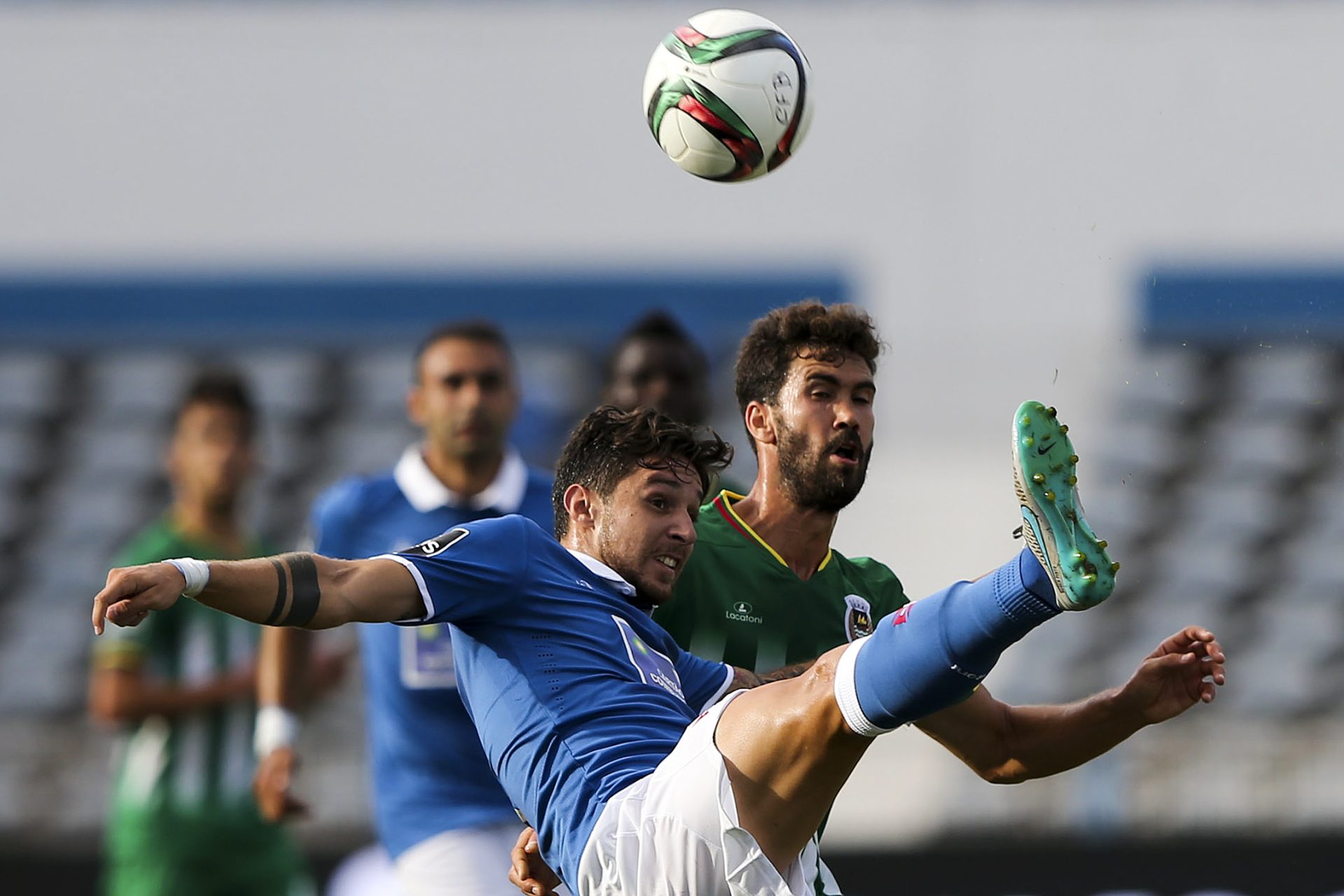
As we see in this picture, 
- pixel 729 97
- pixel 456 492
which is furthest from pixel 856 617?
pixel 456 492

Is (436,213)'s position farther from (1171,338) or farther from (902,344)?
(1171,338)

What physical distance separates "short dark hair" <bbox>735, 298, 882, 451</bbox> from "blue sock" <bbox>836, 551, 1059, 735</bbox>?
1.00 metres

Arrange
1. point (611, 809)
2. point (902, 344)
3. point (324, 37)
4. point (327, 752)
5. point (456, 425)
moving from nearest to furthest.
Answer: point (611, 809) < point (456, 425) < point (327, 752) < point (902, 344) < point (324, 37)

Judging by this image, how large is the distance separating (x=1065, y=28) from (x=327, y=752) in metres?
7.51

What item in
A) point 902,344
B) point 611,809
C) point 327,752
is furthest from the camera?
point 902,344

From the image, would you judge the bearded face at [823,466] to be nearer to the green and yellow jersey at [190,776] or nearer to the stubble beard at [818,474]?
the stubble beard at [818,474]

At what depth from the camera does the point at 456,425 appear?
19.6 ft

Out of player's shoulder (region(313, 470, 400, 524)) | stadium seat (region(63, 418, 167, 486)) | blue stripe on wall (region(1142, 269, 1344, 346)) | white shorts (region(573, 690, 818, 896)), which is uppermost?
blue stripe on wall (region(1142, 269, 1344, 346))

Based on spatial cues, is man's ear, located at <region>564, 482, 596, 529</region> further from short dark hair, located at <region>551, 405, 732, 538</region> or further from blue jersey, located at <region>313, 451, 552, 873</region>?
blue jersey, located at <region>313, 451, 552, 873</region>

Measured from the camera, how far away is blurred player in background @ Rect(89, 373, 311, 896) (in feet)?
22.6

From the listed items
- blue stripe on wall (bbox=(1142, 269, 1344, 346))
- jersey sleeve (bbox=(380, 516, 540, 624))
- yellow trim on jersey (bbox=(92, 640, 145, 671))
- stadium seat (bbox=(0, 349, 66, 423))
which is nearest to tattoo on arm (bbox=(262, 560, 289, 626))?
jersey sleeve (bbox=(380, 516, 540, 624))

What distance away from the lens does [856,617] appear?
178 inches

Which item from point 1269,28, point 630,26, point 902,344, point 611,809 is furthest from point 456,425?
point 1269,28

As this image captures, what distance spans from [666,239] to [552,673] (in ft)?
32.4
